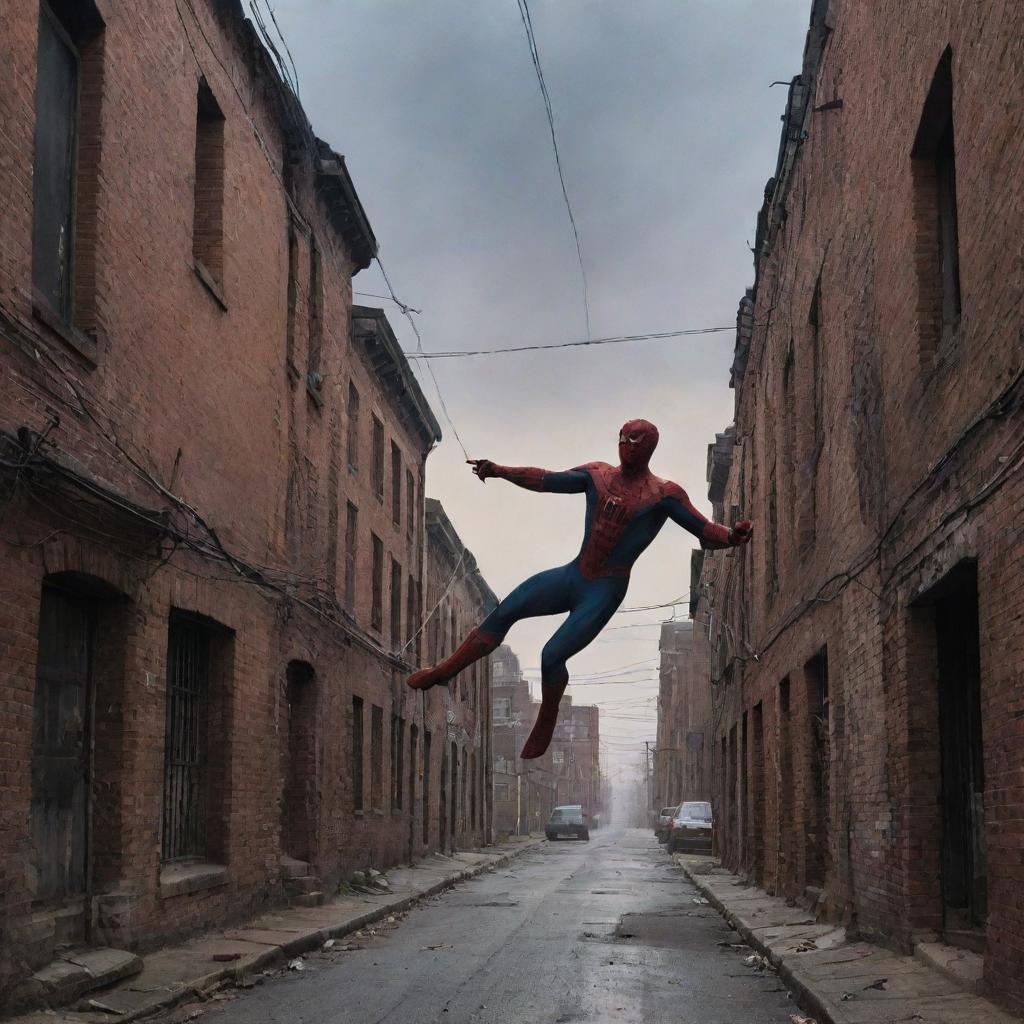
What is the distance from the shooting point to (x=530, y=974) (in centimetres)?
1155

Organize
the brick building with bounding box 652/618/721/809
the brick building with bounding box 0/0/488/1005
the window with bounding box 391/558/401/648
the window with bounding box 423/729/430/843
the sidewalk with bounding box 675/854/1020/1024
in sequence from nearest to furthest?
1. the sidewalk with bounding box 675/854/1020/1024
2. the brick building with bounding box 0/0/488/1005
3. the window with bounding box 391/558/401/648
4. the window with bounding box 423/729/430/843
5. the brick building with bounding box 652/618/721/809

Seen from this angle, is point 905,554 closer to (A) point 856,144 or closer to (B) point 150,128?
(A) point 856,144

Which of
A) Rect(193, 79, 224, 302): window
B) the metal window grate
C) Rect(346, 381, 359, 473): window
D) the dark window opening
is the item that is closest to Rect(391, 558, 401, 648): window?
Rect(346, 381, 359, 473): window

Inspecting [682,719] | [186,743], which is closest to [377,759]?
[186,743]

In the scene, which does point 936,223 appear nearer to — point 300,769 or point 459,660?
point 459,660

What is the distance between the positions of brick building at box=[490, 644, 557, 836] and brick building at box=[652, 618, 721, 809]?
713cm

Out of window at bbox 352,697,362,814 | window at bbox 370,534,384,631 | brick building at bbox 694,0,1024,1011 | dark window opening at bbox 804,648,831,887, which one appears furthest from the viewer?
window at bbox 370,534,384,631

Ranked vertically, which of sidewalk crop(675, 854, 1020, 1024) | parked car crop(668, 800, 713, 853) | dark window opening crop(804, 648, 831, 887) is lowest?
parked car crop(668, 800, 713, 853)

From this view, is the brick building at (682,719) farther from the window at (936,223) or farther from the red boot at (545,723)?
the red boot at (545,723)

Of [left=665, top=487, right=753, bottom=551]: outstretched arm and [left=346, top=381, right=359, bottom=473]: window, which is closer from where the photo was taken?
[left=665, top=487, right=753, bottom=551]: outstretched arm

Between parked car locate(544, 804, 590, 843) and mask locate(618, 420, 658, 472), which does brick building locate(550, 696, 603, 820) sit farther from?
mask locate(618, 420, 658, 472)

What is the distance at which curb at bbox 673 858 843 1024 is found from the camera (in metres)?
9.18

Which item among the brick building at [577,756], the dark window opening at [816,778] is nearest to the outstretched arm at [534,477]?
the dark window opening at [816,778]

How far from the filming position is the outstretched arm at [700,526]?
682cm
